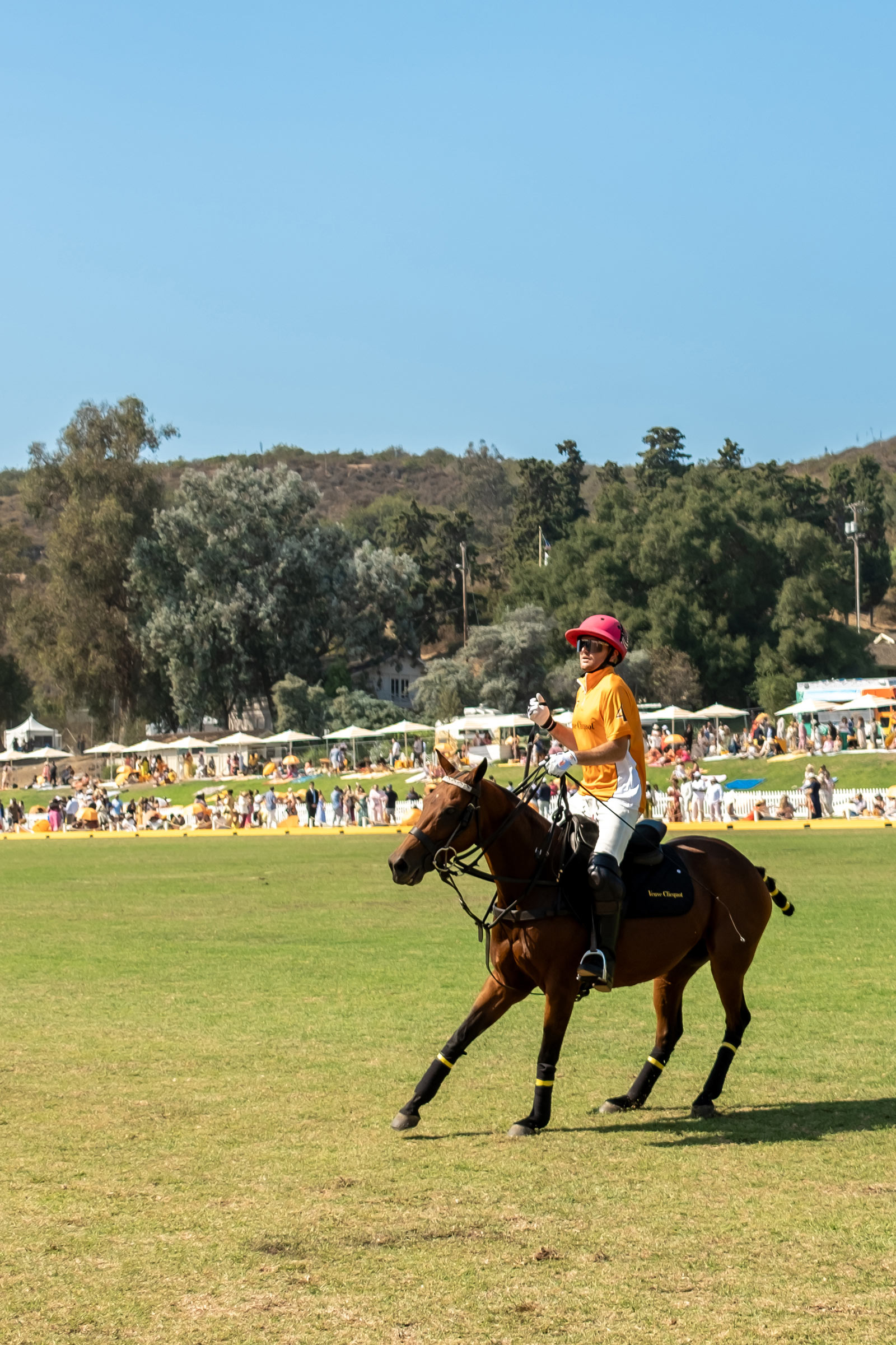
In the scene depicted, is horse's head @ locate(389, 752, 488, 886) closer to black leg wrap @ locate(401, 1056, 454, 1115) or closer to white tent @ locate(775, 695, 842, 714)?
black leg wrap @ locate(401, 1056, 454, 1115)

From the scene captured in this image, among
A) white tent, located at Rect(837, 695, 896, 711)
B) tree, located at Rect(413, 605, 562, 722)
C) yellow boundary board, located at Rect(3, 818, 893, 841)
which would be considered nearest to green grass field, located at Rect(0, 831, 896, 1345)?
yellow boundary board, located at Rect(3, 818, 893, 841)

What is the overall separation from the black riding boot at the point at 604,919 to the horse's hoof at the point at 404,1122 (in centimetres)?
118

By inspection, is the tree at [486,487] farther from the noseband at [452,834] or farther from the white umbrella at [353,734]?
the noseband at [452,834]

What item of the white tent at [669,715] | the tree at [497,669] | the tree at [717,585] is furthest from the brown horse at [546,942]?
the tree at [717,585]

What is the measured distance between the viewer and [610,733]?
296 inches

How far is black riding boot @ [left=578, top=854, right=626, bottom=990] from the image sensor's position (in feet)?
24.0

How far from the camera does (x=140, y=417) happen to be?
85.9 m

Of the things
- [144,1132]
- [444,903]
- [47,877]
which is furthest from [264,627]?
[144,1132]

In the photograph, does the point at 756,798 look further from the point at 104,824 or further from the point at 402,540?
the point at 402,540

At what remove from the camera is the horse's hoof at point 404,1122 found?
7312 millimetres

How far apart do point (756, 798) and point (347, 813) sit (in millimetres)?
13779

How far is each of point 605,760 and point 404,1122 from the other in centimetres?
225

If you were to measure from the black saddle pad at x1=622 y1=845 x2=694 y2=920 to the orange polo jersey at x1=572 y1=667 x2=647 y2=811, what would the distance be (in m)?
0.37

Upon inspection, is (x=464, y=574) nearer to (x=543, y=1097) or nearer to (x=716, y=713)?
(x=716, y=713)
